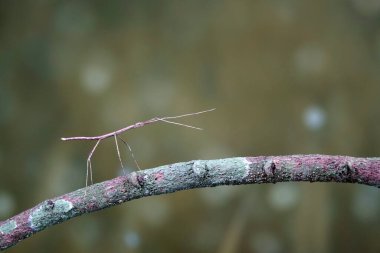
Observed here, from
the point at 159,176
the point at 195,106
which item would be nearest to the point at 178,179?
the point at 159,176

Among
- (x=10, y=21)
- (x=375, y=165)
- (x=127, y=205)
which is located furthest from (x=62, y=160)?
(x=375, y=165)

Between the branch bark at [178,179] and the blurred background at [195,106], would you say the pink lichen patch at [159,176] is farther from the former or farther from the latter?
the blurred background at [195,106]

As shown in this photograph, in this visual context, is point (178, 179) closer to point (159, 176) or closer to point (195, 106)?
point (159, 176)

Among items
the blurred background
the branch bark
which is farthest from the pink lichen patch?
the blurred background

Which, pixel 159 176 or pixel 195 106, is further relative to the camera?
pixel 195 106

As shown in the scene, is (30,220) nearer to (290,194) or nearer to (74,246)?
(74,246)
